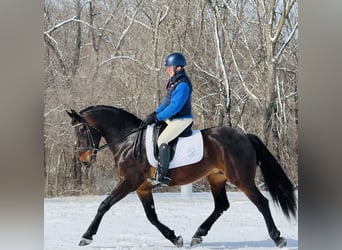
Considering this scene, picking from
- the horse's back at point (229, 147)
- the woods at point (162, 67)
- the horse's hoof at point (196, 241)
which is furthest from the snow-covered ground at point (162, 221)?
the horse's back at point (229, 147)

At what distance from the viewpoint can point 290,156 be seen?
6.18 meters

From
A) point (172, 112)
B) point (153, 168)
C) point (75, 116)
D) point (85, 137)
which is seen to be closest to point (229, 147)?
point (172, 112)

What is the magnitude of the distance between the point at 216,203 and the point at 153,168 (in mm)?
764

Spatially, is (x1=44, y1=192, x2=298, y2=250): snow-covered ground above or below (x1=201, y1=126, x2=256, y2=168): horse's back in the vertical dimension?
below

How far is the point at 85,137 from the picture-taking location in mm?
5789

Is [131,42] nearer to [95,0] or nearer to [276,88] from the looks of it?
[95,0]

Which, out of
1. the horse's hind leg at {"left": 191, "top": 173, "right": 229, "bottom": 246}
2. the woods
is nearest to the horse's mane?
the woods

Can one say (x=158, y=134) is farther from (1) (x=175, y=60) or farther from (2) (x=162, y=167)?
(1) (x=175, y=60)

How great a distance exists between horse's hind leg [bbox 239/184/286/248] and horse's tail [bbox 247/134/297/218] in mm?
164

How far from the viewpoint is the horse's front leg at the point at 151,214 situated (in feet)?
19.1

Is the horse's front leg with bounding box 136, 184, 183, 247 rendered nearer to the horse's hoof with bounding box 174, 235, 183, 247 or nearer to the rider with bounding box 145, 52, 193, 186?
the horse's hoof with bounding box 174, 235, 183, 247

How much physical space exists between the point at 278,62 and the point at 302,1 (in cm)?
68

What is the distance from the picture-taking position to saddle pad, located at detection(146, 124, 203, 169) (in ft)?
18.9
